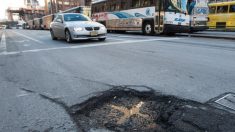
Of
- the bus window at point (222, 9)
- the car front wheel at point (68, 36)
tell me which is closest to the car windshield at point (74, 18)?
the car front wheel at point (68, 36)

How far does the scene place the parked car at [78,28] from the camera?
11461 millimetres

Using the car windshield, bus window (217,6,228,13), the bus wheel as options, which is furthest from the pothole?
bus window (217,6,228,13)

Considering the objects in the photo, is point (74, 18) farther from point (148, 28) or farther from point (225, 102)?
point (225, 102)

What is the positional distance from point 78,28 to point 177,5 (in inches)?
294

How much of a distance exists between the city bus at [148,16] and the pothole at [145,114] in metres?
12.9

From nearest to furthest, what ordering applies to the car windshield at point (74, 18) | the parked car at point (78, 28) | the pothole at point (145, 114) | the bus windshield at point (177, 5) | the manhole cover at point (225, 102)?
the pothole at point (145, 114) < the manhole cover at point (225, 102) < the parked car at point (78, 28) < the car windshield at point (74, 18) < the bus windshield at point (177, 5)

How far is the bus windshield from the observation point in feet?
52.2

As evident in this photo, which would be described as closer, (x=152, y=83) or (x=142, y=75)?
(x=152, y=83)

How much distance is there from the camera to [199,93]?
382 centimetres

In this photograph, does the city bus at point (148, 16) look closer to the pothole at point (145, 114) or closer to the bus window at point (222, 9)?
the bus window at point (222, 9)

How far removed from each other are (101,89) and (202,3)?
582 inches

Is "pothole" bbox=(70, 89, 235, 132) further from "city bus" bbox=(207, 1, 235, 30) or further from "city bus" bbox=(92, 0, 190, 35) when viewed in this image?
"city bus" bbox=(207, 1, 235, 30)

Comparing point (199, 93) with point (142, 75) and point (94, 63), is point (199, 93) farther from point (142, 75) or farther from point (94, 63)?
point (94, 63)

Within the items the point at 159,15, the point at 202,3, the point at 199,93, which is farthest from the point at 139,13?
the point at 199,93
